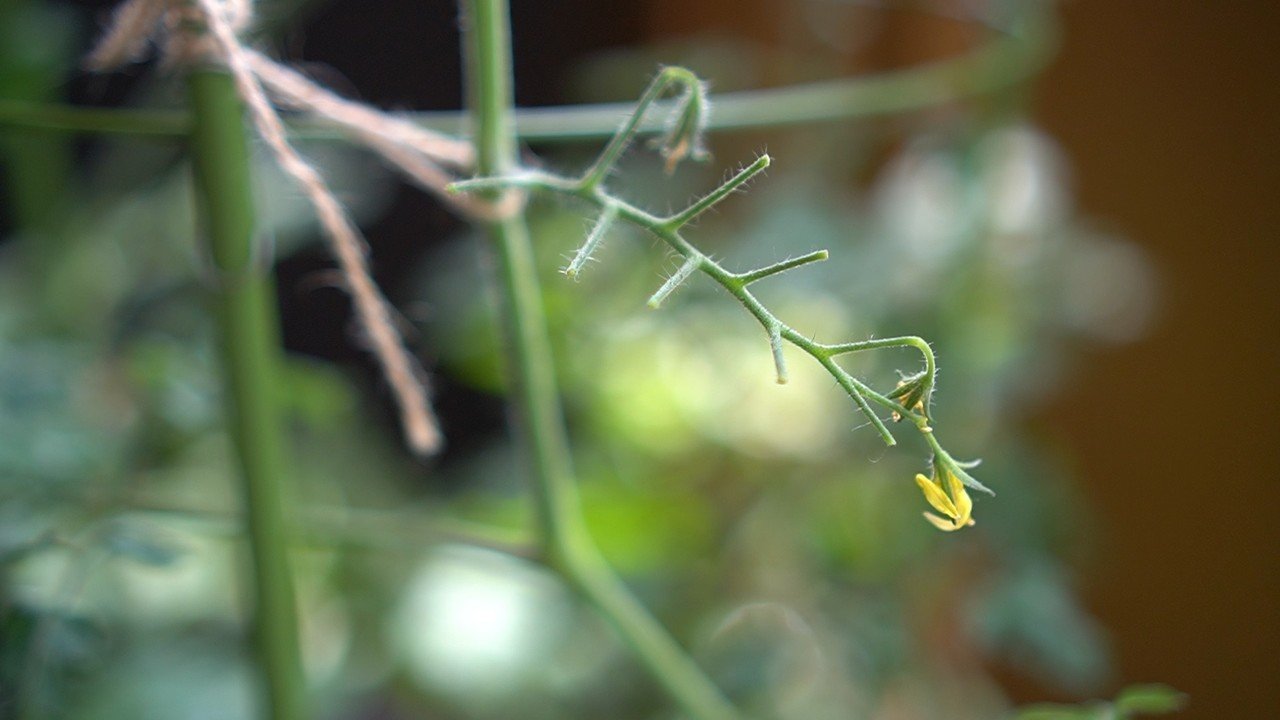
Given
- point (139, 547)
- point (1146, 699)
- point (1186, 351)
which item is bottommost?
point (1146, 699)

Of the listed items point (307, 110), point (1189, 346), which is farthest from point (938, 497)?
point (1189, 346)

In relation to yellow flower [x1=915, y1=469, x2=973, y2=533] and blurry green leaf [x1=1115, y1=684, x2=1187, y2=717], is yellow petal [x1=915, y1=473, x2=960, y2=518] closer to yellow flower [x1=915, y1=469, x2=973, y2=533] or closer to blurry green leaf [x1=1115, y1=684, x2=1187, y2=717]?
yellow flower [x1=915, y1=469, x2=973, y2=533]

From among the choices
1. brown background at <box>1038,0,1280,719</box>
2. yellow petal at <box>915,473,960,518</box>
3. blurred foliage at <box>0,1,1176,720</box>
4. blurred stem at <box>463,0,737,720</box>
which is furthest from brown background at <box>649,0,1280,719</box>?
yellow petal at <box>915,473,960,518</box>

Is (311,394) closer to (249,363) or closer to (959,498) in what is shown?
(249,363)

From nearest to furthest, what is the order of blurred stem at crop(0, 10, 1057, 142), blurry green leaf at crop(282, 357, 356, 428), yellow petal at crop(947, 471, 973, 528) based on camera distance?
yellow petal at crop(947, 471, 973, 528) < blurred stem at crop(0, 10, 1057, 142) < blurry green leaf at crop(282, 357, 356, 428)

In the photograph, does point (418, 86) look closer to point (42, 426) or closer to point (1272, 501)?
point (42, 426)
